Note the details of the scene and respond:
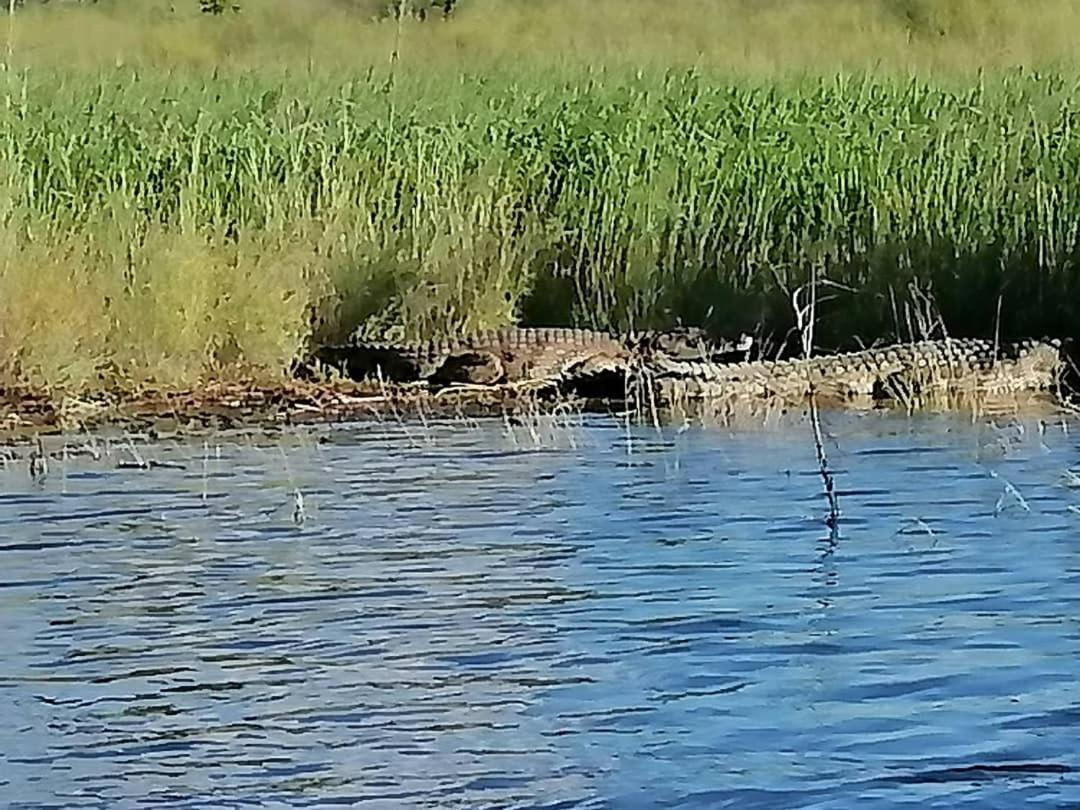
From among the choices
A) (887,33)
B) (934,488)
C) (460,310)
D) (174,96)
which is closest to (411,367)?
(460,310)

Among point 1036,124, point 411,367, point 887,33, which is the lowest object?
point 411,367

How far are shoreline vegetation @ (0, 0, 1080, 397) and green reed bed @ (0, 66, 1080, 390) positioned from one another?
0.06 feet

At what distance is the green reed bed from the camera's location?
12.7m

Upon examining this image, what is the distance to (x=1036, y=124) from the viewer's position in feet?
48.6

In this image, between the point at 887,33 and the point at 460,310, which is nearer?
the point at 460,310

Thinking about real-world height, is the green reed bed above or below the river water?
above

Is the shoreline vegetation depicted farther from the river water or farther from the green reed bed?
the river water

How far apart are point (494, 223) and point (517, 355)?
216 cm

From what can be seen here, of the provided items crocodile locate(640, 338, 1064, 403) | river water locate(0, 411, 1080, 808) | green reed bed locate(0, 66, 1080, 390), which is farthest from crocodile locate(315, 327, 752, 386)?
river water locate(0, 411, 1080, 808)

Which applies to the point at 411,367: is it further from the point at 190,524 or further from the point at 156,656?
the point at 156,656

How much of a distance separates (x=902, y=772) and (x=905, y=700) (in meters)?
0.60

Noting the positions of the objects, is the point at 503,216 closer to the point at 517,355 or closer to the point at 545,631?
the point at 517,355

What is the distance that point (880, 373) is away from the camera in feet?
39.6

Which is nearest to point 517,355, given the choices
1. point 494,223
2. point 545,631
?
point 494,223
